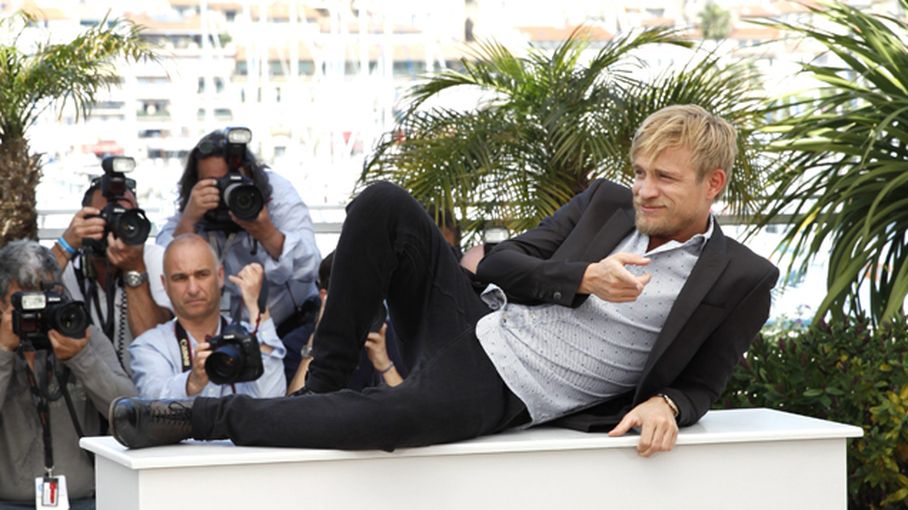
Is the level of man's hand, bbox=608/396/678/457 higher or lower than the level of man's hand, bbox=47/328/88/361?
higher

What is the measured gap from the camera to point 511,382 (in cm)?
289

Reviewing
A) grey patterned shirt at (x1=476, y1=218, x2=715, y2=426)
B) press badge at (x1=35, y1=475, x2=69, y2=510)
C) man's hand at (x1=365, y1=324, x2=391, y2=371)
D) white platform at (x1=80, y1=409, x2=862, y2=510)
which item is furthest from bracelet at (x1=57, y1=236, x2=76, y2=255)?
grey patterned shirt at (x1=476, y1=218, x2=715, y2=426)

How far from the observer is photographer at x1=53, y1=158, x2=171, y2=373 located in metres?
4.30

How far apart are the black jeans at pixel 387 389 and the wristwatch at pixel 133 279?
65.4 inches

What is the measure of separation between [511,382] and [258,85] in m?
6.55

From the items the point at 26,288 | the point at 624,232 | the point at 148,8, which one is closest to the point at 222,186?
the point at 26,288

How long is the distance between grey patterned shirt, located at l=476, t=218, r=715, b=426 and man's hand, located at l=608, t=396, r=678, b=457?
145 millimetres

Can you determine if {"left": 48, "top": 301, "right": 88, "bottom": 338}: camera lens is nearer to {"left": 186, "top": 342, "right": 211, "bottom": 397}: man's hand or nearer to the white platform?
{"left": 186, "top": 342, "right": 211, "bottom": 397}: man's hand

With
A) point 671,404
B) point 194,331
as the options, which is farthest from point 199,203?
point 671,404

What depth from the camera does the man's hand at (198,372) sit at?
3748 millimetres

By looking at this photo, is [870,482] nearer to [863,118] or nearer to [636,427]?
[636,427]

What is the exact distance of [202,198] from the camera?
4434 millimetres

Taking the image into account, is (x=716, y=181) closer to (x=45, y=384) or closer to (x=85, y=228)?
(x=45, y=384)

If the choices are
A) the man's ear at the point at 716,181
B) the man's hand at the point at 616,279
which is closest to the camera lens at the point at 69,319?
the man's hand at the point at 616,279
